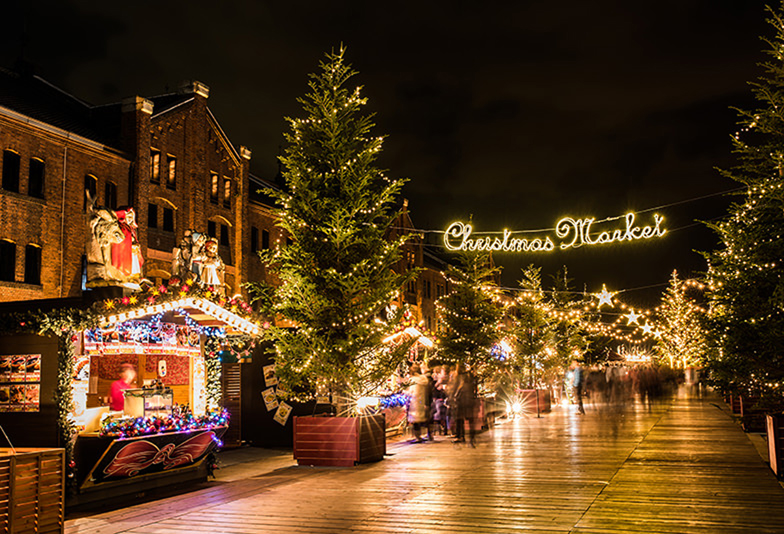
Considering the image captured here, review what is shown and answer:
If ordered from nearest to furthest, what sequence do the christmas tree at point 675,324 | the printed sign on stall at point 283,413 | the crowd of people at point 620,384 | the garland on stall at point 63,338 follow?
the garland on stall at point 63,338, the printed sign on stall at point 283,413, the crowd of people at point 620,384, the christmas tree at point 675,324

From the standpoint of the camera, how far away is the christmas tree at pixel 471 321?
29078 millimetres

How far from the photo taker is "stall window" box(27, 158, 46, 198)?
24094mm

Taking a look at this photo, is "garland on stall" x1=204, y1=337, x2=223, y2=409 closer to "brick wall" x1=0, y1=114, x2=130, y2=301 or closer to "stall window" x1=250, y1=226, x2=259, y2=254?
"brick wall" x1=0, y1=114, x2=130, y2=301

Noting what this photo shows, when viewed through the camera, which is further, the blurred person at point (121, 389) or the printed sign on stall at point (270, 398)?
the printed sign on stall at point (270, 398)

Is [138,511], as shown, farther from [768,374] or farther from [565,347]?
[565,347]

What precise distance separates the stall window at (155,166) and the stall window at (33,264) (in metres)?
6.67

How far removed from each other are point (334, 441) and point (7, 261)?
14.8 m

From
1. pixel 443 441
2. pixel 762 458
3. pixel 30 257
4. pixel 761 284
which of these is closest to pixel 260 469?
pixel 443 441

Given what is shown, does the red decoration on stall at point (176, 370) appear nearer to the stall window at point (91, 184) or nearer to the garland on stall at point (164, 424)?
the garland on stall at point (164, 424)

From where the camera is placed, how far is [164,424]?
11.7 m

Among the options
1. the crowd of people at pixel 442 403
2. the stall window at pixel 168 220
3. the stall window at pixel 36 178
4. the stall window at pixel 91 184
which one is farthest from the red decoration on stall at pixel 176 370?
the stall window at pixel 168 220

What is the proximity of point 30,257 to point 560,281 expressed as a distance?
31850 mm

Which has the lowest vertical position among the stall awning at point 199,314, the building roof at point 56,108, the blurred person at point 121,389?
the blurred person at point 121,389

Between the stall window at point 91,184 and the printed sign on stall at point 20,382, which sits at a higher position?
the stall window at point 91,184
